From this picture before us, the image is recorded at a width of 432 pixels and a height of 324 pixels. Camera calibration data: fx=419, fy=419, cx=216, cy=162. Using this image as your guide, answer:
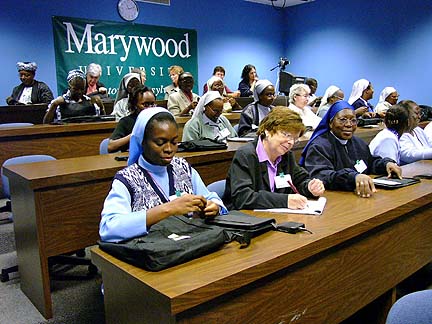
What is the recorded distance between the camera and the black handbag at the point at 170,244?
47.1 inches

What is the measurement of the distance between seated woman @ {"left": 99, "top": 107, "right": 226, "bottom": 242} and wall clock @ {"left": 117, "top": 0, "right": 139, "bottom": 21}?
6.02 meters

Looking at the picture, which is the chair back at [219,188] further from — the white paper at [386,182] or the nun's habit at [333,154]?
the white paper at [386,182]

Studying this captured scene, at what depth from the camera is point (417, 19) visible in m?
7.65

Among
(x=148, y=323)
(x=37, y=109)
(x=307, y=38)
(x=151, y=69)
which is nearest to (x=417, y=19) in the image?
(x=307, y=38)

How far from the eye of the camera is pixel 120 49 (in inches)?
283

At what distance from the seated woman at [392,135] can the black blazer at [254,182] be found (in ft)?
3.55

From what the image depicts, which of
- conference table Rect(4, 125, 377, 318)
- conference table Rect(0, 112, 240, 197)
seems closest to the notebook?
conference table Rect(4, 125, 377, 318)

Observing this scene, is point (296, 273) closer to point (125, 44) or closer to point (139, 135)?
point (139, 135)

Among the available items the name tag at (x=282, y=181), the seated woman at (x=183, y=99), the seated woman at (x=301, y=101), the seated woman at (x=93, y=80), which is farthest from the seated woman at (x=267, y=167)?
the seated woman at (x=93, y=80)

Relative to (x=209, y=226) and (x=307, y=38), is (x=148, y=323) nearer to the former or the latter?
(x=209, y=226)

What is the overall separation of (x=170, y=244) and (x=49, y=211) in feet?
3.90

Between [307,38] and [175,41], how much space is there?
329cm

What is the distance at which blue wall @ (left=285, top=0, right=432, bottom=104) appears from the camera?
773 centimetres

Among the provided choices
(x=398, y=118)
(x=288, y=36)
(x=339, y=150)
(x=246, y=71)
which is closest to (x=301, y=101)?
(x=398, y=118)
